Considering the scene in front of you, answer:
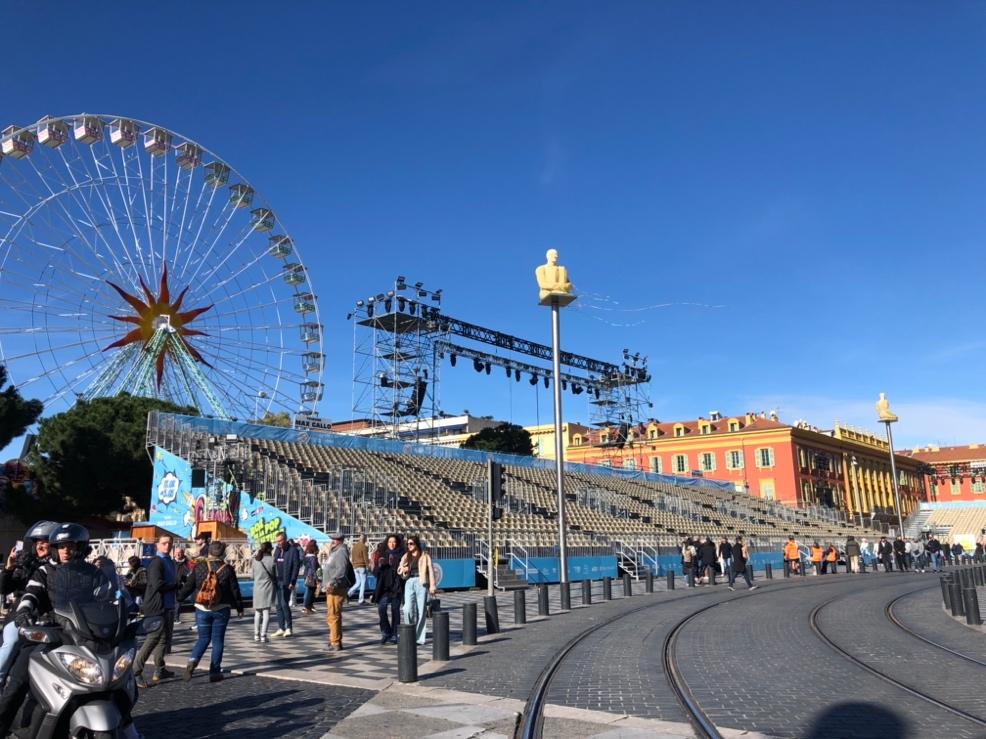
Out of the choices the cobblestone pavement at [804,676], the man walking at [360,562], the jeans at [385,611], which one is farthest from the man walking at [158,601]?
the man walking at [360,562]

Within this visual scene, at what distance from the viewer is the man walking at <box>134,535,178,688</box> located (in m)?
9.29

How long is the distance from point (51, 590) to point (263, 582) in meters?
6.78

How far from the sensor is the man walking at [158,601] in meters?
9.29

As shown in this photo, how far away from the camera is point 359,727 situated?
7062 mm

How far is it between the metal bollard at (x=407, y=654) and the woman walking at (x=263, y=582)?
11.0 feet

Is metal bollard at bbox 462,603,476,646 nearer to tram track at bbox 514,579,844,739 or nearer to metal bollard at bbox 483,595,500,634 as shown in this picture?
tram track at bbox 514,579,844,739

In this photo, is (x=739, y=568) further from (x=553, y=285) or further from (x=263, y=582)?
(x=263, y=582)

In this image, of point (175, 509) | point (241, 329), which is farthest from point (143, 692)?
point (241, 329)

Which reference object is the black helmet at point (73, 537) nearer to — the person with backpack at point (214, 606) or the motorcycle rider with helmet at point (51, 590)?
the motorcycle rider with helmet at point (51, 590)

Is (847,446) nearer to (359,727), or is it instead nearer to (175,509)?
(175,509)

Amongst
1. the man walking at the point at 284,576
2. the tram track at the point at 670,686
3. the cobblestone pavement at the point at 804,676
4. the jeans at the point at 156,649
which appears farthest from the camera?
the man walking at the point at 284,576

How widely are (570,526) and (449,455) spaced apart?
1065 cm

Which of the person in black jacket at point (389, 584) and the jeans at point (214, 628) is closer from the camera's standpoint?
the jeans at point (214, 628)

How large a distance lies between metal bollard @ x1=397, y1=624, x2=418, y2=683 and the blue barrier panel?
16836mm
